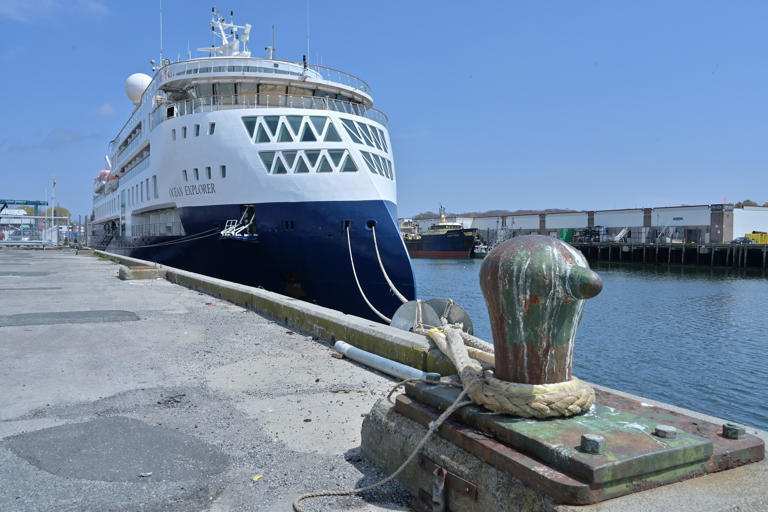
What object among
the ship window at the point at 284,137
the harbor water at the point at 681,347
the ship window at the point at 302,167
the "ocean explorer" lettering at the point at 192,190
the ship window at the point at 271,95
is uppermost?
the ship window at the point at 271,95

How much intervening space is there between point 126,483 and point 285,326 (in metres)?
5.43

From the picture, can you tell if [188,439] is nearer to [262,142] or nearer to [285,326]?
[285,326]

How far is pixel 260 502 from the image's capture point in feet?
10.7

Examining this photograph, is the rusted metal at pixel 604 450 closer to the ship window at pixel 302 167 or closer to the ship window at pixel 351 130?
the ship window at pixel 302 167

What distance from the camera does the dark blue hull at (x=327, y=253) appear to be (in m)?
15.9

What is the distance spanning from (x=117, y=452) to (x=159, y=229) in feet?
72.4

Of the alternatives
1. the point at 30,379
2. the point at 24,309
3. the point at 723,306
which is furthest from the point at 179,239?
the point at 723,306

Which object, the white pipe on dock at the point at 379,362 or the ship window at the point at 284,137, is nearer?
the white pipe on dock at the point at 379,362

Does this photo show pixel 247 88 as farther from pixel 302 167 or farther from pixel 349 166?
pixel 349 166

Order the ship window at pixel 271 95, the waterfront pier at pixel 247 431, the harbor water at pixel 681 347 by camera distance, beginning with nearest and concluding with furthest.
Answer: the waterfront pier at pixel 247 431
the harbor water at pixel 681 347
the ship window at pixel 271 95

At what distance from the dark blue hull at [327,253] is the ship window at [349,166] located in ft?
3.77

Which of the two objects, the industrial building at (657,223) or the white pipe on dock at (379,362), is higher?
the industrial building at (657,223)

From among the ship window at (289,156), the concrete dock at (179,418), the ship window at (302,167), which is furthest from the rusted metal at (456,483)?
the ship window at (289,156)

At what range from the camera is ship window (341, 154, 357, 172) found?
16.4 m
